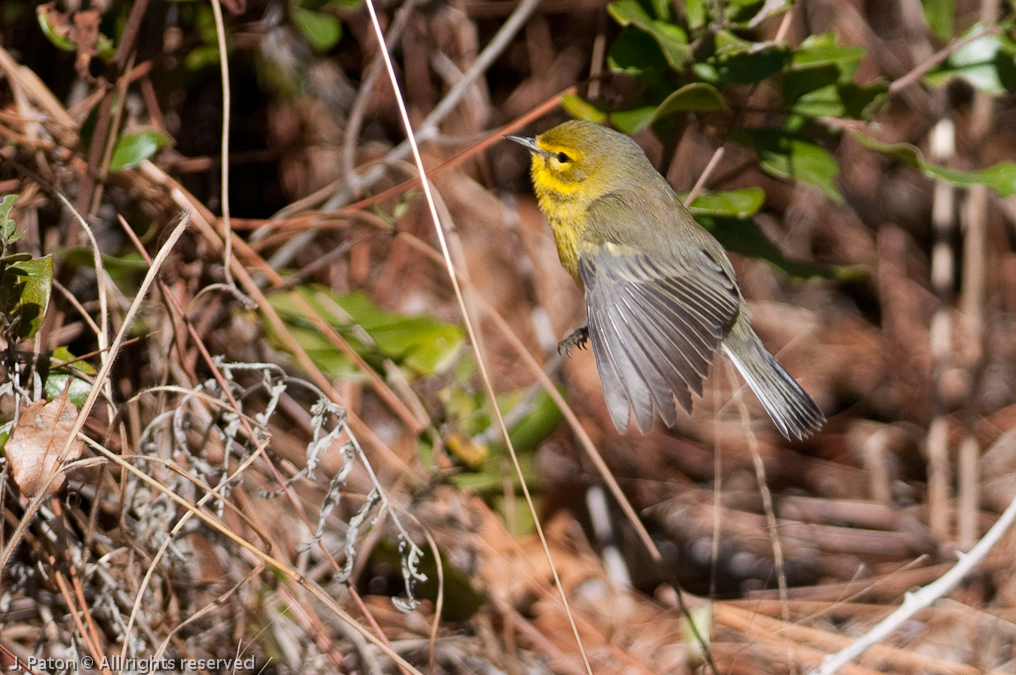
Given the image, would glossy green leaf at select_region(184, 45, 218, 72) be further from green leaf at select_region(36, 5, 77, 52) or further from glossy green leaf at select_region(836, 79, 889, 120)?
glossy green leaf at select_region(836, 79, 889, 120)

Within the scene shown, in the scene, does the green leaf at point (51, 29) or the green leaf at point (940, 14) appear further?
the green leaf at point (940, 14)

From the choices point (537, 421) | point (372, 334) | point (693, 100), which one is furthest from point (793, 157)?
point (372, 334)

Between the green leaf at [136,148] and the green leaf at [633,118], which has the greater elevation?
the green leaf at [633,118]

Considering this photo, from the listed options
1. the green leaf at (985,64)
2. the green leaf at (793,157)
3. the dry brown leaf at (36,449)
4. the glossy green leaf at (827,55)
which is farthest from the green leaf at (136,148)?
the green leaf at (985,64)

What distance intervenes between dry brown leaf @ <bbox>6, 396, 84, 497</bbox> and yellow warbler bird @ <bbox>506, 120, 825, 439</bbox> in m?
1.06

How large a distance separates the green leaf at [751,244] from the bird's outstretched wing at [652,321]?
72 mm

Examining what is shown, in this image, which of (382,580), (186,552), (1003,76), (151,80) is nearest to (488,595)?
(382,580)

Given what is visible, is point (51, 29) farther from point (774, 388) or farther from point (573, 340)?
point (774, 388)

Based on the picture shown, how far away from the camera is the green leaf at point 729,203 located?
1.97m

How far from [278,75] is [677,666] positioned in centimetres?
227

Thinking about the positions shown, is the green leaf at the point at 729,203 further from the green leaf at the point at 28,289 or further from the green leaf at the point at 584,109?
the green leaf at the point at 28,289

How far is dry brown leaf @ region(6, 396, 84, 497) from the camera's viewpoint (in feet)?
4.91

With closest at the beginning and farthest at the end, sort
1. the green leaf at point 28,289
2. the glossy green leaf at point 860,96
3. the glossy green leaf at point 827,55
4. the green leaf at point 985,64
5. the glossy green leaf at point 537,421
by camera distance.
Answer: the green leaf at point 28,289 < the glossy green leaf at point 827,55 < the glossy green leaf at point 860,96 < the green leaf at point 985,64 < the glossy green leaf at point 537,421

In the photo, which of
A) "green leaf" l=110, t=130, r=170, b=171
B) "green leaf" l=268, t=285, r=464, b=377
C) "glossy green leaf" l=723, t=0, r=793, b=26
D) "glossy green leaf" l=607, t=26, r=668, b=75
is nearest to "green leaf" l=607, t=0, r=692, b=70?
"glossy green leaf" l=607, t=26, r=668, b=75
